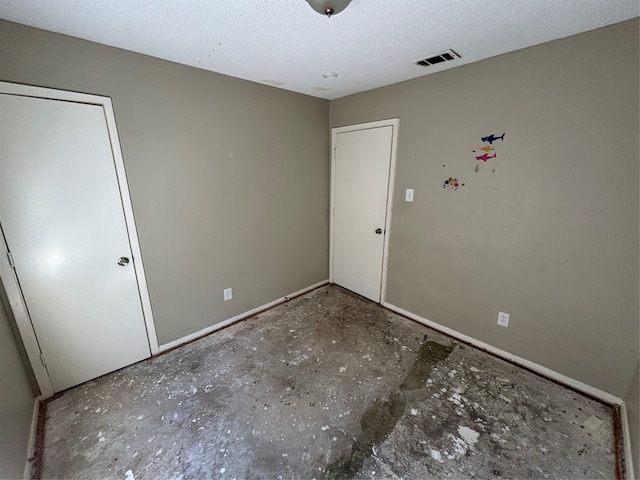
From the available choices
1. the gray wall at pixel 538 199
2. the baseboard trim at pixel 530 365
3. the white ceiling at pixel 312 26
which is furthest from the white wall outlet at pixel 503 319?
the white ceiling at pixel 312 26

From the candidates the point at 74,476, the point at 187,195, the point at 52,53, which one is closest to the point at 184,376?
the point at 74,476

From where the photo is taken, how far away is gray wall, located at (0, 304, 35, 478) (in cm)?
123

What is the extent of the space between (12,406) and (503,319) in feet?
10.7

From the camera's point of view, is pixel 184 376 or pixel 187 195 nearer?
pixel 184 376

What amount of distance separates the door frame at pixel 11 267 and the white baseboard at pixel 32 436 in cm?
8

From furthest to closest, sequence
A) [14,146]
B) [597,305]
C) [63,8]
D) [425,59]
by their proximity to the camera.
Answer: [425,59] → [597,305] → [14,146] → [63,8]

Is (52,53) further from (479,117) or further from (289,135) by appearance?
(479,117)

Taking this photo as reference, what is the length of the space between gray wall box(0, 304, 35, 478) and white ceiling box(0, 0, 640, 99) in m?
1.77

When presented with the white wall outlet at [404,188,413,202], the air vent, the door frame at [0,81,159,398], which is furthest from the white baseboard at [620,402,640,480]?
the door frame at [0,81,159,398]

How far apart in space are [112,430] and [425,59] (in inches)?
129

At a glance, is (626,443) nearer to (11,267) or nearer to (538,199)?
(538,199)

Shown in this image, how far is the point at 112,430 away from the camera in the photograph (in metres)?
1.59

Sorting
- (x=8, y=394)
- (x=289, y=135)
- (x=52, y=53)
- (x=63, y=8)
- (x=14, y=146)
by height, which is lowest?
(x=8, y=394)

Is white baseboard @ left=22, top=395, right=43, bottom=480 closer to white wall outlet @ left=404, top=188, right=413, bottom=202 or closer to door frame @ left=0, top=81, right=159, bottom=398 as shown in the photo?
door frame @ left=0, top=81, right=159, bottom=398
